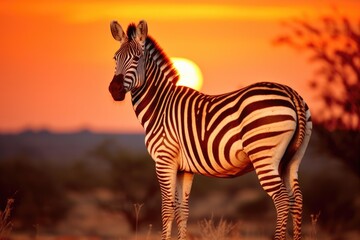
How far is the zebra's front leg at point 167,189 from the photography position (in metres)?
12.0

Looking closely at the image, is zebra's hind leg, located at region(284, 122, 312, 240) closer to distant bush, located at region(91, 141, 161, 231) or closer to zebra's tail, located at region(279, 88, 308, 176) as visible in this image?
zebra's tail, located at region(279, 88, 308, 176)

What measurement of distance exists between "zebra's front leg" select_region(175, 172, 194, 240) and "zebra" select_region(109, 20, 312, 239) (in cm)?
1

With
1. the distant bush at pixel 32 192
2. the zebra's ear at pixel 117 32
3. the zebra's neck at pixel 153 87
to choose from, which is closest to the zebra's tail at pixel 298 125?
the zebra's neck at pixel 153 87

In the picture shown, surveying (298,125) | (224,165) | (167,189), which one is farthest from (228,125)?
(167,189)

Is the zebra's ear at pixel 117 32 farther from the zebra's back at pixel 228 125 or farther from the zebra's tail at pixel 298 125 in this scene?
the zebra's tail at pixel 298 125

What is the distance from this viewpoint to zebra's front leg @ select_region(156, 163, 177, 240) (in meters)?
12.0

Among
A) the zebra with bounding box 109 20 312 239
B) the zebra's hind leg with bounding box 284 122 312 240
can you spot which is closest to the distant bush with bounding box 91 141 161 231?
the zebra with bounding box 109 20 312 239

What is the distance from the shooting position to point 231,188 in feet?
170

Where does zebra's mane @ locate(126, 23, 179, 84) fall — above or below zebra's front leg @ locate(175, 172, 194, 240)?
above

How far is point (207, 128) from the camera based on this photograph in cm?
1170

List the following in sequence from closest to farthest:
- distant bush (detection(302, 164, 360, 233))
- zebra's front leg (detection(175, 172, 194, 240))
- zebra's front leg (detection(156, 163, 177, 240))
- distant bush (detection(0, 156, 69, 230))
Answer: zebra's front leg (detection(156, 163, 177, 240)) < zebra's front leg (detection(175, 172, 194, 240)) < distant bush (detection(302, 164, 360, 233)) < distant bush (detection(0, 156, 69, 230))

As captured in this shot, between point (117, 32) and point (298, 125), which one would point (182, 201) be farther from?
point (117, 32)

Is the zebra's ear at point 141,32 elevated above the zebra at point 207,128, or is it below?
above

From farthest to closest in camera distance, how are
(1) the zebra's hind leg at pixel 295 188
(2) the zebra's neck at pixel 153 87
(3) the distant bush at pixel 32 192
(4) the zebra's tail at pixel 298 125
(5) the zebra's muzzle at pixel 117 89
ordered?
1. (3) the distant bush at pixel 32 192
2. (2) the zebra's neck at pixel 153 87
3. (5) the zebra's muzzle at pixel 117 89
4. (1) the zebra's hind leg at pixel 295 188
5. (4) the zebra's tail at pixel 298 125
